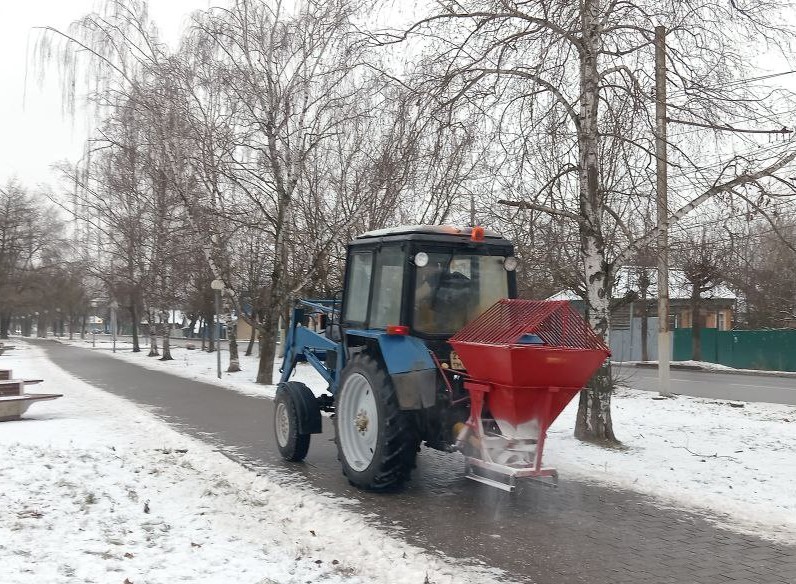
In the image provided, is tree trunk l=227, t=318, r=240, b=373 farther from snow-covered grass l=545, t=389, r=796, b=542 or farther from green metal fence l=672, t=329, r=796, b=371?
green metal fence l=672, t=329, r=796, b=371

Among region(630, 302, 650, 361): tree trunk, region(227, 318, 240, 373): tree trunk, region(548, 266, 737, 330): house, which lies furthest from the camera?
region(630, 302, 650, 361): tree trunk

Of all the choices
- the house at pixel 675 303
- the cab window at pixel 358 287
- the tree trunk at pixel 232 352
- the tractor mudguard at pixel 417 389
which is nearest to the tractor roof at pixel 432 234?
the cab window at pixel 358 287

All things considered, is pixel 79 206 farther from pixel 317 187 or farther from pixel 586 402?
pixel 586 402

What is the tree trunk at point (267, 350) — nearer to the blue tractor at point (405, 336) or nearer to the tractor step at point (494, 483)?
the blue tractor at point (405, 336)

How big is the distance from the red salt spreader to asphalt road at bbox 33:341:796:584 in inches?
17.9

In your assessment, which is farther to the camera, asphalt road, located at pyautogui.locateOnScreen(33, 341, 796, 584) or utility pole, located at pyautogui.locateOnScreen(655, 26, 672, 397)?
utility pole, located at pyautogui.locateOnScreen(655, 26, 672, 397)

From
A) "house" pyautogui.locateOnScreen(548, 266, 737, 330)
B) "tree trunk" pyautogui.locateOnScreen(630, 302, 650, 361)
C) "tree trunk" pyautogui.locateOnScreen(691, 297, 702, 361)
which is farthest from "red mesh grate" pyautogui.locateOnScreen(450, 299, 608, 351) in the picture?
"tree trunk" pyautogui.locateOnScreen(691, 297, 702, 361)

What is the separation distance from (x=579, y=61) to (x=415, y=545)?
24.4 feet

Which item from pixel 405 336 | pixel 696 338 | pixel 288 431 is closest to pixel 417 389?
pixel 405 336

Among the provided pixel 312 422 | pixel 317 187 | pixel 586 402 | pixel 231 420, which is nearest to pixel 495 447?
pixel 312 422

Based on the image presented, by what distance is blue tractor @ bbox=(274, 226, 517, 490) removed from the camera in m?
7.02

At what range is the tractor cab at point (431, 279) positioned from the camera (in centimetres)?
738

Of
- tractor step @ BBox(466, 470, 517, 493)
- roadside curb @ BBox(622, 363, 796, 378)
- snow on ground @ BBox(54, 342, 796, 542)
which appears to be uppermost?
roadside curb @ BBox(622, 363, 796, 378)

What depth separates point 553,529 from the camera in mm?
6270
